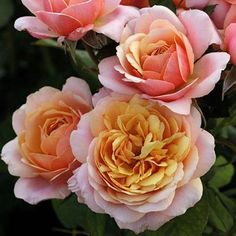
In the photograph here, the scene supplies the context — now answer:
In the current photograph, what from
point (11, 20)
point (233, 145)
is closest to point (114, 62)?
point (233, 145)

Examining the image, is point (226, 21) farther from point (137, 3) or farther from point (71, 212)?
point (71, 212)

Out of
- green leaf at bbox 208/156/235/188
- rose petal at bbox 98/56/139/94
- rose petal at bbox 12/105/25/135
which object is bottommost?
green leaf at bbox 208/156/235/188

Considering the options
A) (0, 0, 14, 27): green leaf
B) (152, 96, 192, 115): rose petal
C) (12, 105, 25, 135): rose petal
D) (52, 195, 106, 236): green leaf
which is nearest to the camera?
(152, 96, 192, 115): rose petal

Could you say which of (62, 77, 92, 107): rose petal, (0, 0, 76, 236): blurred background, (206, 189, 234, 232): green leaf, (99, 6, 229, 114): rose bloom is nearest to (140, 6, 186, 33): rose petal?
(99, 6, 229, 114): rose bloom

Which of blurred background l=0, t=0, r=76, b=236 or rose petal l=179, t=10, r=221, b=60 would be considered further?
blurred background l=0, t=0, r=76, b=236

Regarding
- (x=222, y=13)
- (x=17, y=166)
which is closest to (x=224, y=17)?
(x=222, y=13)

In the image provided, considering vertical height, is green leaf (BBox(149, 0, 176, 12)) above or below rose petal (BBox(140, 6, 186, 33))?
below

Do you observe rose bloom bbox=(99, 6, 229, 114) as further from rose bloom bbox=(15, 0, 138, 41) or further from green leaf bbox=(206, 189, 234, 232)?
green leaf bbox=(206, 189, 234, 232)
